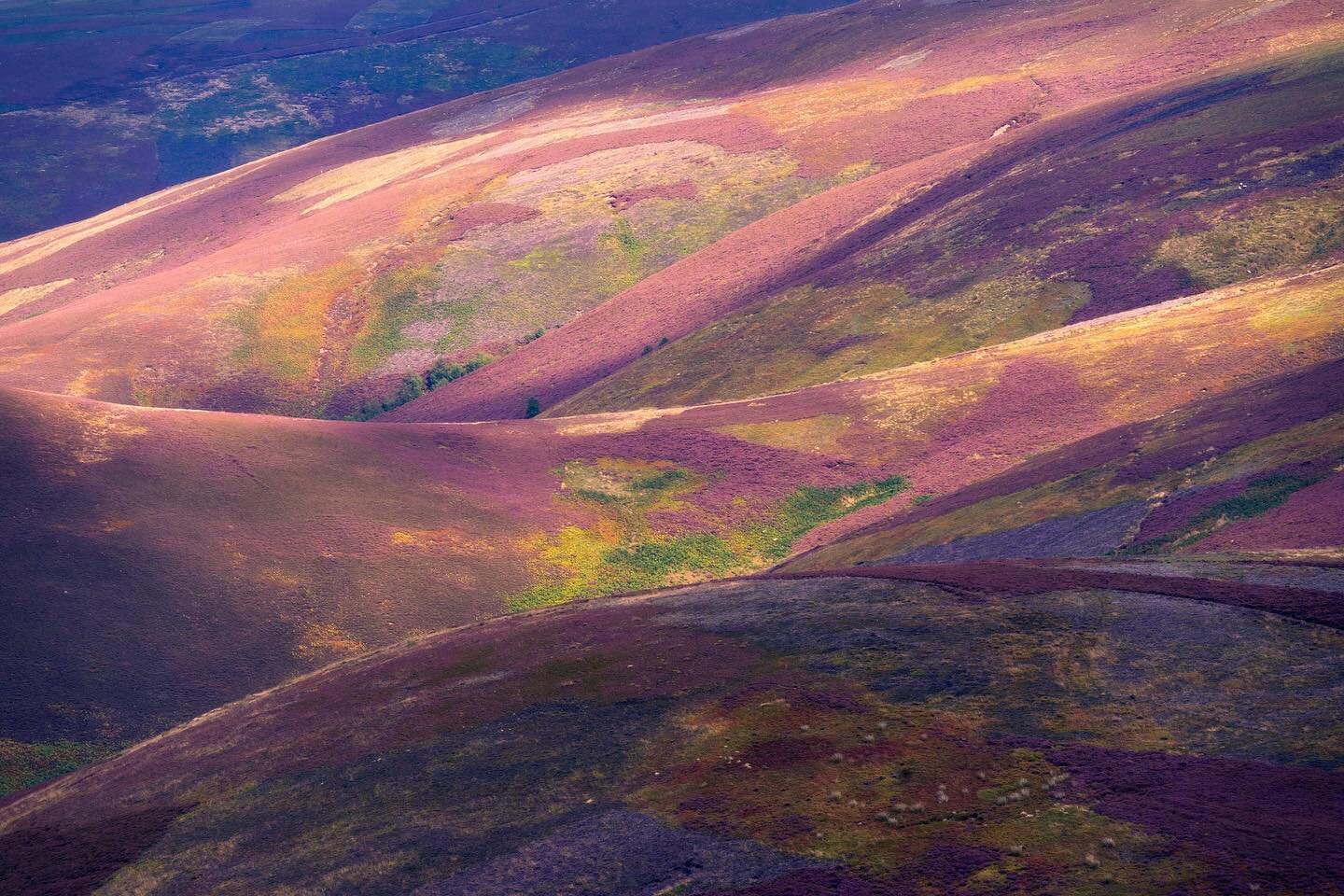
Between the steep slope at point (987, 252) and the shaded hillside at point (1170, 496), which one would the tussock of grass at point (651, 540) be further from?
the steep slope at point (987, 252)

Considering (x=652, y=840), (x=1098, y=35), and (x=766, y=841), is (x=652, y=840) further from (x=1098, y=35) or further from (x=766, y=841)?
(x=1098, y=35)

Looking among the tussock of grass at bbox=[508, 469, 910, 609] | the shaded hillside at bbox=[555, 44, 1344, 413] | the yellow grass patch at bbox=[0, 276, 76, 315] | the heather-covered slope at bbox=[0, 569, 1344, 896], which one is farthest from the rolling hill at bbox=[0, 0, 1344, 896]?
the yellow grass patch at bbox=[0, 276, 76, 315]

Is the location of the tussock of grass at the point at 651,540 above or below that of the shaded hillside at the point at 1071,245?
below

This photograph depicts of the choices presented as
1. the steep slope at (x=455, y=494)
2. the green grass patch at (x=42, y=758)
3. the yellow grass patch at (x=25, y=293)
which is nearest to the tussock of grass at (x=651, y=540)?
the steep slope at (x=455, y=494)

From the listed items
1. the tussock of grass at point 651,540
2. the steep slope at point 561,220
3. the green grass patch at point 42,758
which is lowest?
the tussock of grass at point 651,540

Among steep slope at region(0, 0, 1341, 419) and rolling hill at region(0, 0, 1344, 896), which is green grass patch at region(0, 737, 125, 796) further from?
steep slope at region(0, 0, 1341, 419)
